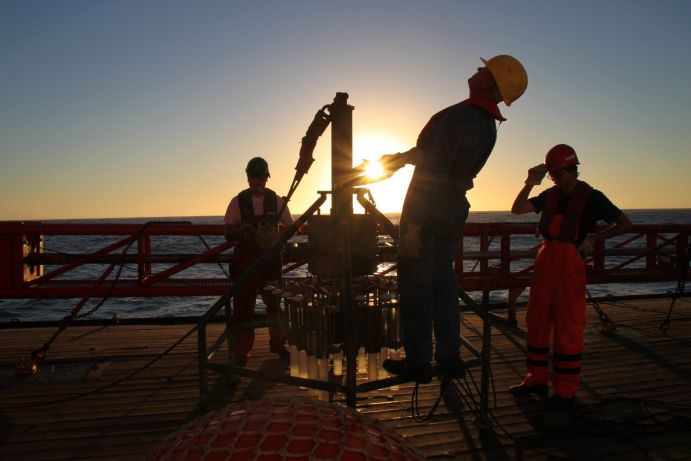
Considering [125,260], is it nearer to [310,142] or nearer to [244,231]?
[244,231]

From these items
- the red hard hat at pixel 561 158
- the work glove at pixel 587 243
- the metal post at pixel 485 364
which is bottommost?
the metal post at pixel 485 364

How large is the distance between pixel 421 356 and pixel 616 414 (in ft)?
7.28

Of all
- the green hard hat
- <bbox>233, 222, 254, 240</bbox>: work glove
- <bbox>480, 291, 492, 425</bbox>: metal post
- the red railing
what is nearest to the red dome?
<bbox>480, 291, 492, 425</bbox>: metal post

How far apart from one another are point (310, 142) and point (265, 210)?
181cm

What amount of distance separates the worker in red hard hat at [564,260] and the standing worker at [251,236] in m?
2.79

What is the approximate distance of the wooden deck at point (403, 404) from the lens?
3816mm

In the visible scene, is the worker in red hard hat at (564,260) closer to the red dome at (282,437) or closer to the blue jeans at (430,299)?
the blue jeans at (430,299)

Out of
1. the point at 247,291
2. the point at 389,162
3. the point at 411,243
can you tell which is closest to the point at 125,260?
the point at 247,291

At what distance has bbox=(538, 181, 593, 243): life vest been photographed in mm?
4602

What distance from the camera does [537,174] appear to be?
4.63 metres

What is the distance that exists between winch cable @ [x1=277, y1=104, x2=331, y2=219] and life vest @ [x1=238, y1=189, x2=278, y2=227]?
1.18 metres

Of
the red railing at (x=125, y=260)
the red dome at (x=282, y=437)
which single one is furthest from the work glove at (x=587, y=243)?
the red dome at (x=282, y=437)

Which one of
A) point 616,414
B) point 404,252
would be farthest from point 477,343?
point 404,252

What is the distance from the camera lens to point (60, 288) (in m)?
6.98
